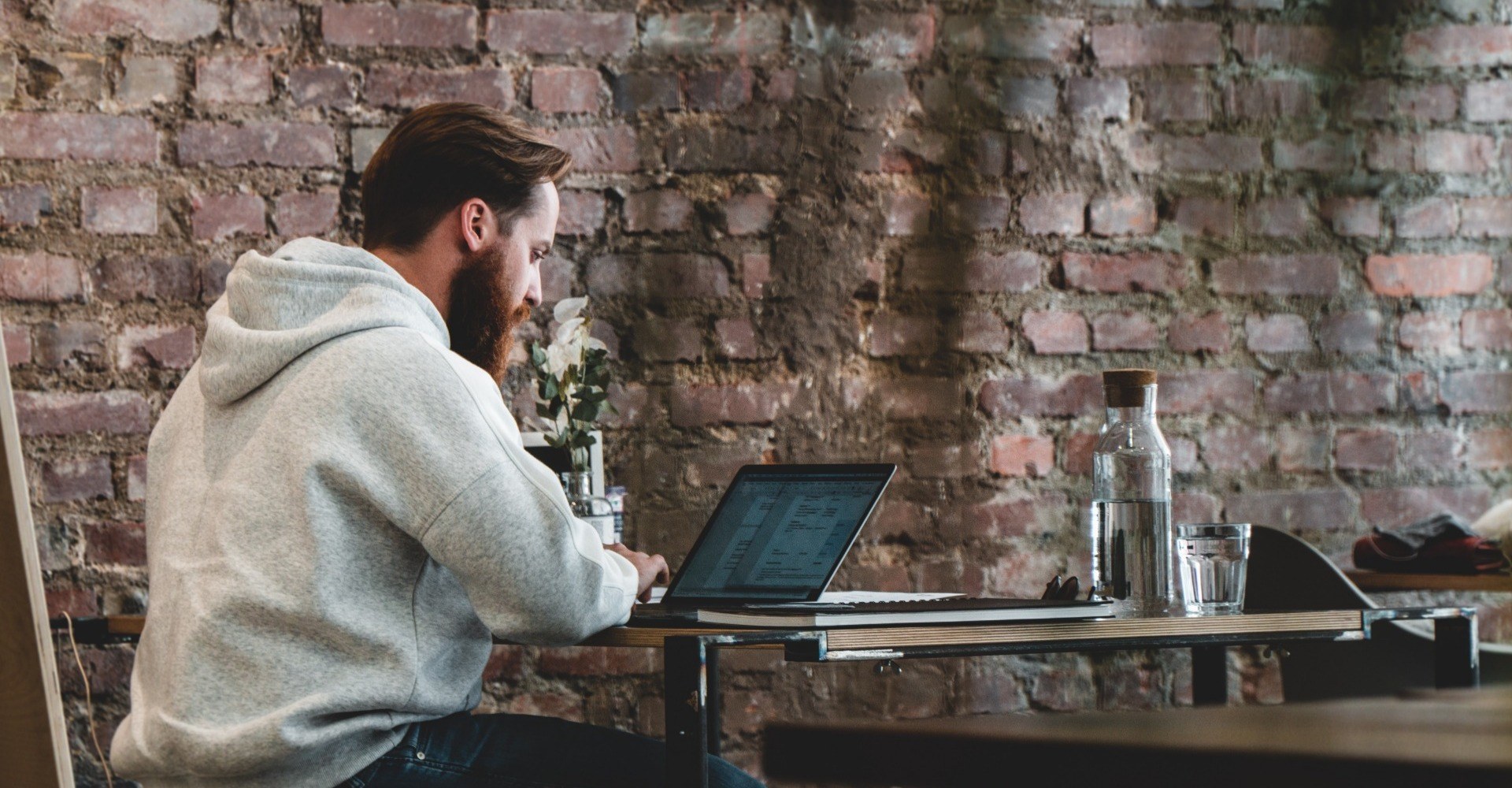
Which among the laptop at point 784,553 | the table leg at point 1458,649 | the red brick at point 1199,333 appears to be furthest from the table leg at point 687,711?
the red brick at point 1199,333

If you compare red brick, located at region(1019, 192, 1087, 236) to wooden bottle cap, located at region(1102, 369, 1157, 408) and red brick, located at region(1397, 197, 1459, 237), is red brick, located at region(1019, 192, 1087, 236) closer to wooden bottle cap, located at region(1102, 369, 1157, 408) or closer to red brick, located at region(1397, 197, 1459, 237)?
red brick, located at region(1397, 197, 1459, 237)

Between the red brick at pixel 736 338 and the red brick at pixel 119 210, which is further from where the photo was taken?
the red brick at pixel 736 338

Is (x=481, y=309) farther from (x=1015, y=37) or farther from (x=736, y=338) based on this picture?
(x=1015, y=37)

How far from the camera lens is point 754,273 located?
2.25m

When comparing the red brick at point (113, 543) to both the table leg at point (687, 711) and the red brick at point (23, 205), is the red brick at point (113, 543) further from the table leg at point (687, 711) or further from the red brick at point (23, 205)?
the table leg at point (687, 711)

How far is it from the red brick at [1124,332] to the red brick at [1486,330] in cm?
54

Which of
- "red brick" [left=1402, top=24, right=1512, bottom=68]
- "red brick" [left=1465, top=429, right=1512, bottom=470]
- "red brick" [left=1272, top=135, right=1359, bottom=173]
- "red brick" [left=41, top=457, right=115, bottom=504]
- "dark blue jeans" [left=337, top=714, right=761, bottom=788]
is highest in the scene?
"red brick" [left=1402, top=24, right=1512, bottom=68]

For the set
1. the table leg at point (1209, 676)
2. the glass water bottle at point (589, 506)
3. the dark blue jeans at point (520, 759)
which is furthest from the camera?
the table leg at point (1209, 676)

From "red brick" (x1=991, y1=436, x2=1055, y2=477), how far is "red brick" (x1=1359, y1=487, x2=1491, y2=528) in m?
0.55

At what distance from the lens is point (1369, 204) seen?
2436mm

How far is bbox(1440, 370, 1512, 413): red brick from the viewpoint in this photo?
8.02ft

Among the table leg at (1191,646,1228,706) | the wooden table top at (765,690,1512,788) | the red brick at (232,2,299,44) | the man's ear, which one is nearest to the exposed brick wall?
the red brick at (232,2,299,44)

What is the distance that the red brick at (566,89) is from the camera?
2.21 meters

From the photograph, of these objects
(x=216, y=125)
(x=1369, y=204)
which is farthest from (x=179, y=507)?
(x=1369, y=204)
